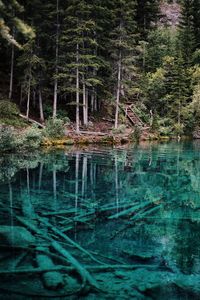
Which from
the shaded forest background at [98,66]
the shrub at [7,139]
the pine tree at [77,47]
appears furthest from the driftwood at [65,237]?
the pine tree at [77,47]

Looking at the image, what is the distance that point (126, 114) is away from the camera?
37.1 meters

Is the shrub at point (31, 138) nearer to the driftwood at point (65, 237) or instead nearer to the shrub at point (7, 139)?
the shrub at point (7, 139)

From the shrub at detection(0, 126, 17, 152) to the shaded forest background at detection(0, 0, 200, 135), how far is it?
5.01 meters

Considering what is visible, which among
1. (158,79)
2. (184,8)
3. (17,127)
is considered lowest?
(17,127)

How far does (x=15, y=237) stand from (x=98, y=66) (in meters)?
25.7

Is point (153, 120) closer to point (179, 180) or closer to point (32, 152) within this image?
point (32, 152)

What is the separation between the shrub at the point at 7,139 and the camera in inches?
750

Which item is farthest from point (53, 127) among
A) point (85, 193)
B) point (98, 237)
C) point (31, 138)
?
point (98, 237)

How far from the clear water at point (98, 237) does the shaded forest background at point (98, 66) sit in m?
12.4

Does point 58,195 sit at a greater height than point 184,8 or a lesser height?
lesser

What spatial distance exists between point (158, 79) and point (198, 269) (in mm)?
36226

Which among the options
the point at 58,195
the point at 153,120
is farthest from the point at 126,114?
the point at 58,195

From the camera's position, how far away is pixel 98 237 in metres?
6.34

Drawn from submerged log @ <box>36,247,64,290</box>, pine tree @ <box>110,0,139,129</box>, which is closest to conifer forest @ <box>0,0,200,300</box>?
submerged log @ <box>36,247,64,290</box>
